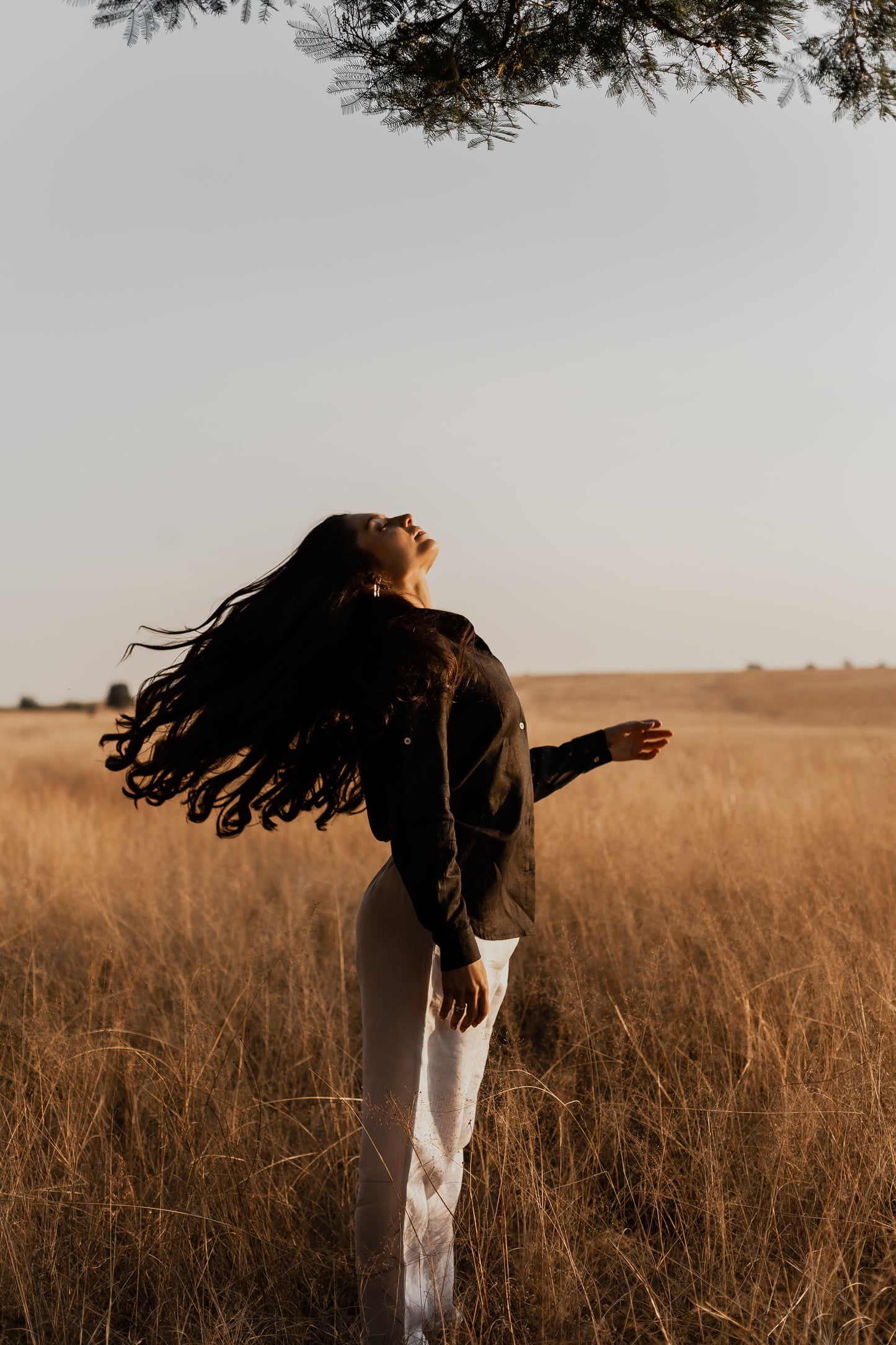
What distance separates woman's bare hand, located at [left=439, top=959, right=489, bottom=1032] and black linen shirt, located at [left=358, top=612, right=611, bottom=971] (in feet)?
0.09

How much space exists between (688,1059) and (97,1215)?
1732 mm

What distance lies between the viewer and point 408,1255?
7.00 ft

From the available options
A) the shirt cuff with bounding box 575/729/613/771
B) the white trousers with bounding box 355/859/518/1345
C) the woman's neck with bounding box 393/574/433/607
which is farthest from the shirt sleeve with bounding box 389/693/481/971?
the shirt cuff with bounding box 575/729/613/771

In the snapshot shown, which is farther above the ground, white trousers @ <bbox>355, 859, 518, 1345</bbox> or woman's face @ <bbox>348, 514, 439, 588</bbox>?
woman's face @ <bbox>348, 514, 439, 588</bbox>

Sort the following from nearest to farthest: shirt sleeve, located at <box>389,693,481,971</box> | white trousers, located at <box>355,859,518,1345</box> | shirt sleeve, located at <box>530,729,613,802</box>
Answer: shirt sleeve, located at <box>389,693,481,971</box> < white trousers, located at <box>355,859,518,1345</box> < shirt sleeve, located at <box>530,729,613,802</box>

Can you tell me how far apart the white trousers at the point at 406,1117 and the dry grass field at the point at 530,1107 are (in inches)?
5.7

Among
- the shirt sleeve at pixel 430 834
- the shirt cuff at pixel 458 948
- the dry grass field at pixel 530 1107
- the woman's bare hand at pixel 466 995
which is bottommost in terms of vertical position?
the dry grass field at pixel 530 1107

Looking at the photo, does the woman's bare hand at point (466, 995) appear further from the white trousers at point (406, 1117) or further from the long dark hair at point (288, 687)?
the long dark hair at point (288, 687)

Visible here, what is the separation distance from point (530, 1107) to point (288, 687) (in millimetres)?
1576

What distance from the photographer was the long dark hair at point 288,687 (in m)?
2.21

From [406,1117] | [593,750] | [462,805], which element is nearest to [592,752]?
[593,750]

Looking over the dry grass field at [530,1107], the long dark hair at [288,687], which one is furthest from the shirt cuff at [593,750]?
the dry grass field at [530,1107]

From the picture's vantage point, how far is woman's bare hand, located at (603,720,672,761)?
2.72 meters

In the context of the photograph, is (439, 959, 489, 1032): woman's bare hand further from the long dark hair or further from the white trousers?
the long dark hair
